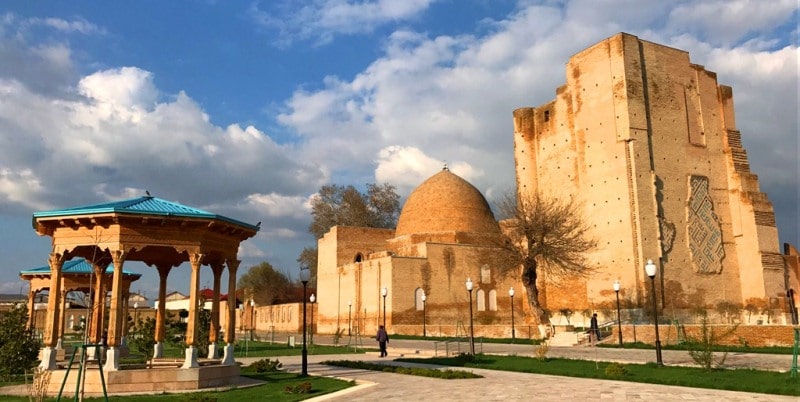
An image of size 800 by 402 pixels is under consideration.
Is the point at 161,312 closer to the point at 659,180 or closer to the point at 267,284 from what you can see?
the point at 659,180

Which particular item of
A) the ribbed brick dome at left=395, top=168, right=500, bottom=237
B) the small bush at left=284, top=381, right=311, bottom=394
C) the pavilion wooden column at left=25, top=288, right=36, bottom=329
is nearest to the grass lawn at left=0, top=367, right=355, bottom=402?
the small bush at left=284, top=381, right=311, bottom=394

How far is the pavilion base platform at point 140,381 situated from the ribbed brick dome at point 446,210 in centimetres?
3183

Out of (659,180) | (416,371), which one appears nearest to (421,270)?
(659,180)

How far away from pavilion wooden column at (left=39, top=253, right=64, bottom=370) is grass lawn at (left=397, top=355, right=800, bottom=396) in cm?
1037

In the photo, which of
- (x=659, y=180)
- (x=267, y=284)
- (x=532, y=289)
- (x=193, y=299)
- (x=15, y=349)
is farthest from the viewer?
(x=267, y=284)

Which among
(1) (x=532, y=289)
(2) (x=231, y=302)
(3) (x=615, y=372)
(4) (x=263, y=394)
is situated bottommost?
(4) (x=263, y=394)

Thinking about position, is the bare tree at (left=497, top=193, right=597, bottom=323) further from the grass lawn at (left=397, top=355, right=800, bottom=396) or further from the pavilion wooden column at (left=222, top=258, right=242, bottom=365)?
the pavilion wooden column at (left=222, top=258, right=242, bottom=365)

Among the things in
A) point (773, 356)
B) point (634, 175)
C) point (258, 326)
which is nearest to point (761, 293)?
point (634, 175)

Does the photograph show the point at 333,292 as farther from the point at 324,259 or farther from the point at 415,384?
the point at 415,384

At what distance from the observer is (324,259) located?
47.9 meters

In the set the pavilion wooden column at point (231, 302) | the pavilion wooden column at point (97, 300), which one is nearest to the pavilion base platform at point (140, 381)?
the pavilion wooden column at point (231, 302)

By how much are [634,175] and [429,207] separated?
51.1ft

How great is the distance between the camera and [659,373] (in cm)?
1377

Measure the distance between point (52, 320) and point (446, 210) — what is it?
33.3 metres
